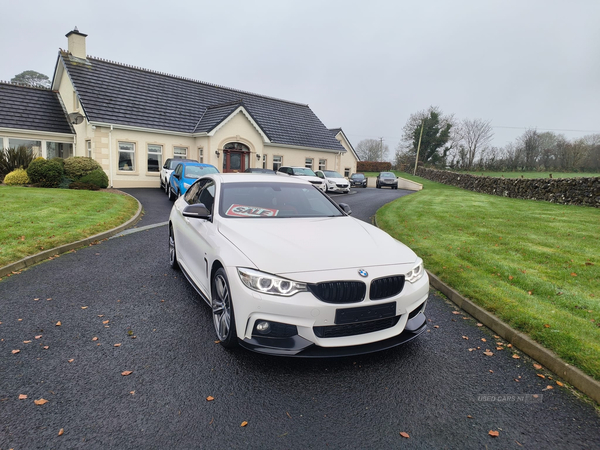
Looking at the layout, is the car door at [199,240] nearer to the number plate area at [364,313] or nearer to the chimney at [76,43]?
the number plate area at [364,313]

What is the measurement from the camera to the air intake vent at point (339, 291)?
3137 mm

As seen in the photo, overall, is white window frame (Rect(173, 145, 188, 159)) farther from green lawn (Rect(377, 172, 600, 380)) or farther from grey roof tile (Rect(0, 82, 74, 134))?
green lawn (Rect(377, 172, 600, 380))

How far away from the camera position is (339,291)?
3.16 m

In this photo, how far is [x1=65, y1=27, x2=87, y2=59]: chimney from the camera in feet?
79.5

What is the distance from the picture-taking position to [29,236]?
7.97 metres

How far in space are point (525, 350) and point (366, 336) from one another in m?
1.94

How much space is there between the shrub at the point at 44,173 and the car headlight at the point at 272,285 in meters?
17.6

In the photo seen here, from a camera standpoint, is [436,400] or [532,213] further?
[532,213]

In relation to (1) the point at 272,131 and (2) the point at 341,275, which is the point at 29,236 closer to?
(2) the point at 341,275

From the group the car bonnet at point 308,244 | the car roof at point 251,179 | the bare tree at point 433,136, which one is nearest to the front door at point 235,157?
the car roof at point 251,179

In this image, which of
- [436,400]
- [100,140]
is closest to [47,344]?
[436,400]

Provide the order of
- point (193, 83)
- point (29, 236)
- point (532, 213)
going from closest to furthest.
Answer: point (29, 236), point (532, 213), point (193, 83)

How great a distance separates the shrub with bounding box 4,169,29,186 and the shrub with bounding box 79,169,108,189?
2321mm

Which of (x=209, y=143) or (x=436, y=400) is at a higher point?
(x=209, y=143)
